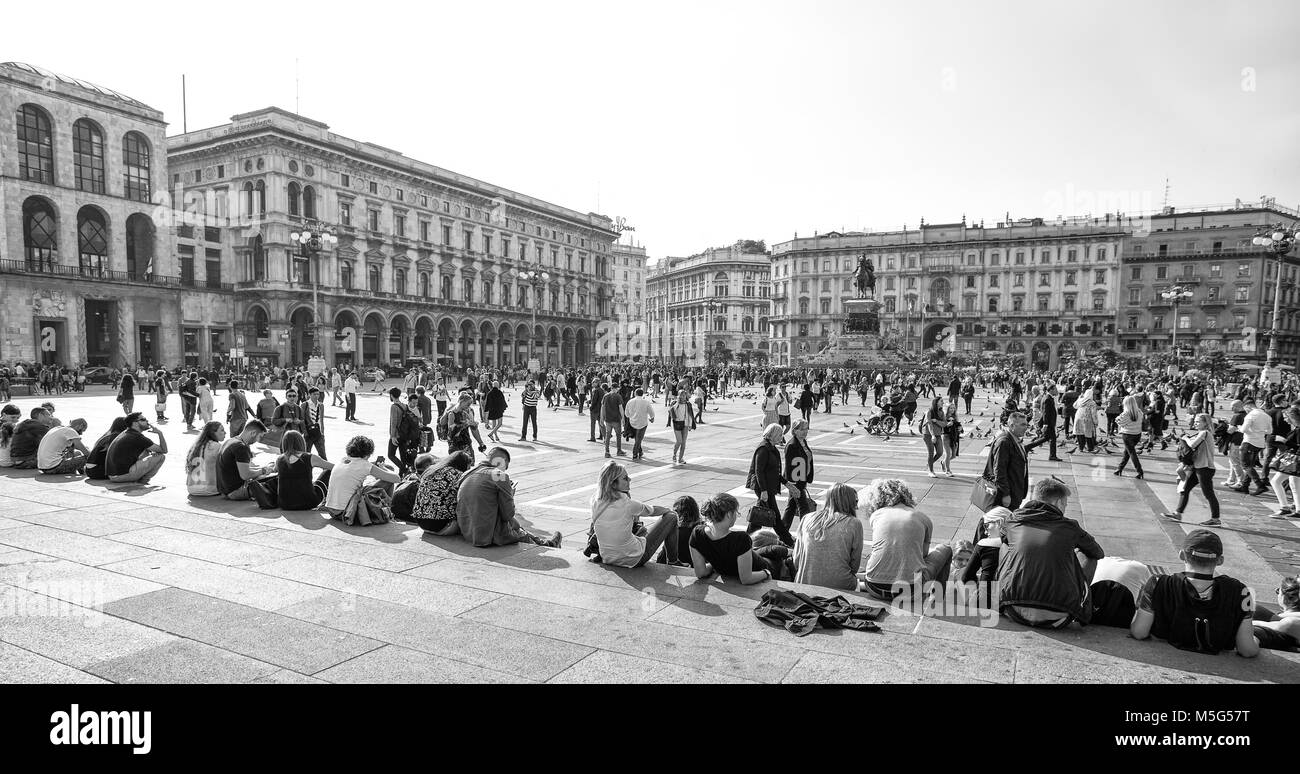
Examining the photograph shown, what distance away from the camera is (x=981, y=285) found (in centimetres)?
8519

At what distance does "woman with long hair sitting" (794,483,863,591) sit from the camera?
5766mm

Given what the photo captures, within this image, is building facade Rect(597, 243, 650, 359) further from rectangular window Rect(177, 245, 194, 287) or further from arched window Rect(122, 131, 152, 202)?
arched window Rect(122, 131, 152, 202)

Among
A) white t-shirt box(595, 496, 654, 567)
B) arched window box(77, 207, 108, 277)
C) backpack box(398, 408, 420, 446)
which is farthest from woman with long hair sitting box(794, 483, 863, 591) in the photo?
arched window box(77, 207, 108, 277)

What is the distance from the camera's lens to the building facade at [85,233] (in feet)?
139

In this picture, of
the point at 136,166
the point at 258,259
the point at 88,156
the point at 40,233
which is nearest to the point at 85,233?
the point at 40,233

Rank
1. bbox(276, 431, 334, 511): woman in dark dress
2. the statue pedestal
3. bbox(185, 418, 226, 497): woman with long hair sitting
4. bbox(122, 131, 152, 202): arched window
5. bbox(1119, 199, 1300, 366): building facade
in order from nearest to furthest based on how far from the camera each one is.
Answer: bbox(276, 431, 334, 511): woman in dark dress
bbox(185, 418, 226, 497): woman with long hair sitting
bbox(122, 131, 152, 202): arched window
the statue pedestal
bbox(1119, 199, 1300, 366): building facade

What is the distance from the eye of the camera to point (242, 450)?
9.00m

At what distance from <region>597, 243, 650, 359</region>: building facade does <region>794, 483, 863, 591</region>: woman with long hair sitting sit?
88551 mm

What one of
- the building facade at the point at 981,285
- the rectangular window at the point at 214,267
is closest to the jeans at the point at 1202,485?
the rectangular window at the point at 214,267

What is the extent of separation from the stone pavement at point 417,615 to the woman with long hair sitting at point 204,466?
0.98ft

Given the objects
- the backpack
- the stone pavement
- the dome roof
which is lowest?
the stone pavement
